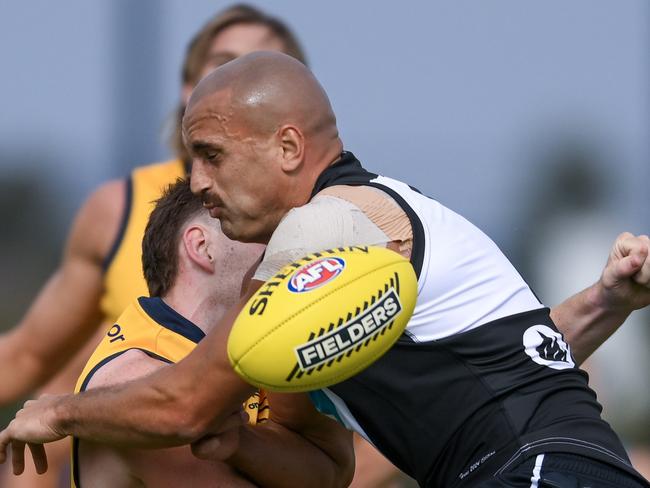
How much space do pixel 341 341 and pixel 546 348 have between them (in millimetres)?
636

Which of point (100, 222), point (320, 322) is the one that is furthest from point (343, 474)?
point (100, 222)

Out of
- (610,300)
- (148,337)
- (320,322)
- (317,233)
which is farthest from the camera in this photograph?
(610,300)

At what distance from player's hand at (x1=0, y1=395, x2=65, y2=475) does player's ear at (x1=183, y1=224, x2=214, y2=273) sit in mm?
472

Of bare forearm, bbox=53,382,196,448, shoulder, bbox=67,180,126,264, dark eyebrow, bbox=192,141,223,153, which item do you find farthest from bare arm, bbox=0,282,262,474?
shoulder, bbox=67,180,126,264

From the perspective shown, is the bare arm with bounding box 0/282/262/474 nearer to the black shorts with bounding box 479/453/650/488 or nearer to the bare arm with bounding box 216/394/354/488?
the bare arm with bounding box 216/394/354/488

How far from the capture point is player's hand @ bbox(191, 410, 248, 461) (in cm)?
294

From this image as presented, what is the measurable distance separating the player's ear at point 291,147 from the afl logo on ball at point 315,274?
0.46 m

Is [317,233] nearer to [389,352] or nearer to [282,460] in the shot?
[389,352]

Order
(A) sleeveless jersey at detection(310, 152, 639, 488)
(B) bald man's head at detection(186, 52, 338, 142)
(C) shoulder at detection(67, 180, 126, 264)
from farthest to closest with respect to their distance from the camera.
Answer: (C) shoulder at detection(67, 180, 126, 264), (B) bald man's head at detection(186, 52, 338, 142), (A) sleeveless jersey at detection(310, 152, 639, 488)

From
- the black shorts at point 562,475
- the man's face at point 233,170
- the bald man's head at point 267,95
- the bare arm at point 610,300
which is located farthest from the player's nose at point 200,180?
the bare arm at point 610,300

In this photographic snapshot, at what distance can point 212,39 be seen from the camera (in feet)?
17.2

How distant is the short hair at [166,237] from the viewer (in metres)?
3.33

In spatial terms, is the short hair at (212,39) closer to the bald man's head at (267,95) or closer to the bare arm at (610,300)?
the bare arm at (610,300)

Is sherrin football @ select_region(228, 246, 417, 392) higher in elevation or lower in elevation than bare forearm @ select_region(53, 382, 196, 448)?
higher
